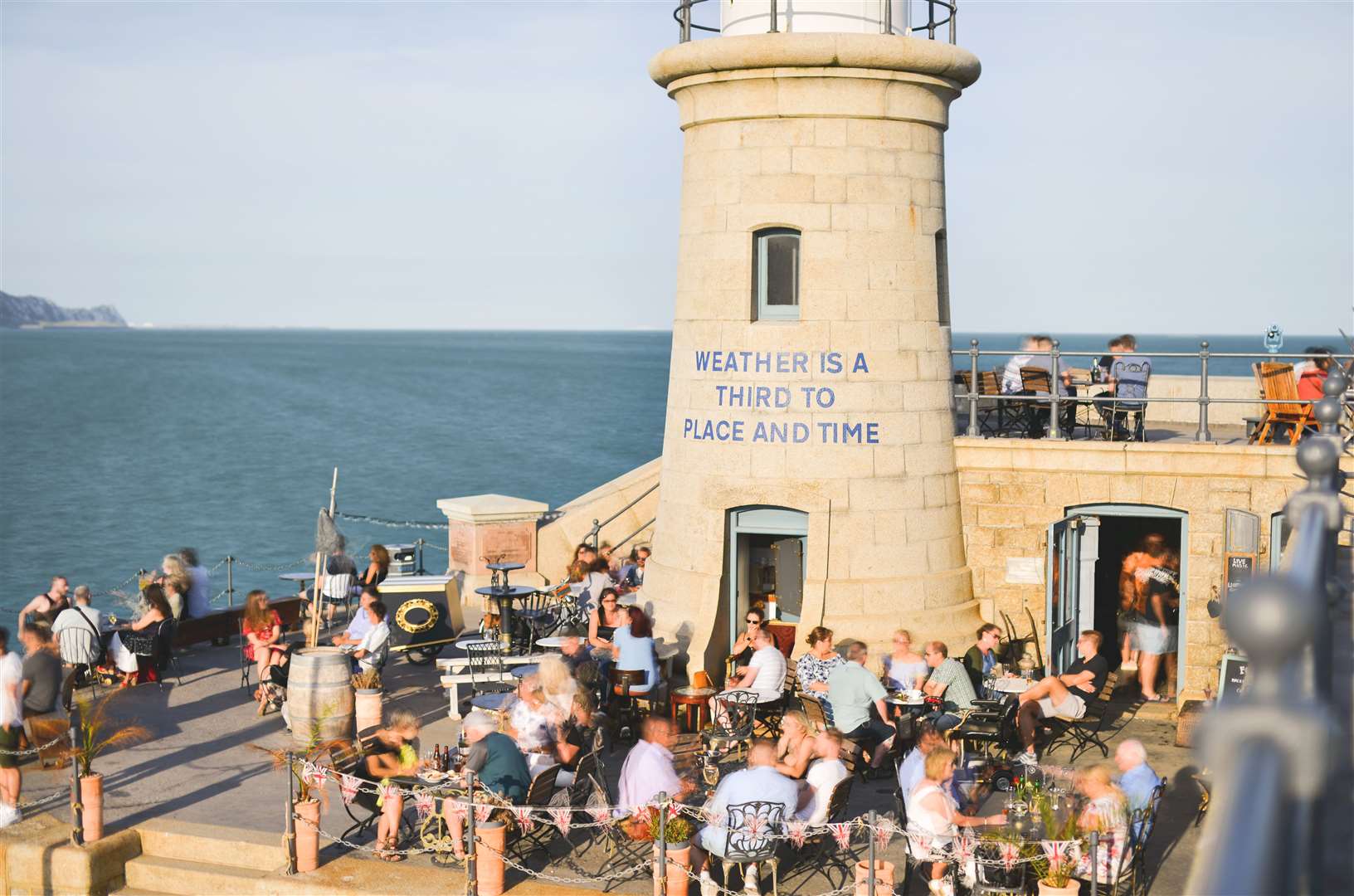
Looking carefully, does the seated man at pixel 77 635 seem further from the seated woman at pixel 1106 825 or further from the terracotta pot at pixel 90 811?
the seated woman at pixel 1106 825

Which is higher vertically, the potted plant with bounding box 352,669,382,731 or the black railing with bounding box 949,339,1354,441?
the black railing with bounding box 949,339,1354,441

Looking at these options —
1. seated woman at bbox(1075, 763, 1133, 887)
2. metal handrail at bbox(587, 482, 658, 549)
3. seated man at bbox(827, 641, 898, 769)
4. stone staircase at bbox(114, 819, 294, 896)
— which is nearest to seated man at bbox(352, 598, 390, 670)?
stone staircase at bbox(114, 819, 294, 896)

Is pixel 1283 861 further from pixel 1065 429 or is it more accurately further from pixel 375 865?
pixel 1065 429

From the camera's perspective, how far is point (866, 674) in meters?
13.8

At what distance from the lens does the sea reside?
60531 mm

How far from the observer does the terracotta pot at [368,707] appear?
15.2m

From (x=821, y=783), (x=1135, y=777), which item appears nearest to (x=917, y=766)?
(x=821, y=783)

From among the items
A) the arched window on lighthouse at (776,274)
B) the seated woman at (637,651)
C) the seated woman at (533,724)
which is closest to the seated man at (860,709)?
the seated woman at (637,651)

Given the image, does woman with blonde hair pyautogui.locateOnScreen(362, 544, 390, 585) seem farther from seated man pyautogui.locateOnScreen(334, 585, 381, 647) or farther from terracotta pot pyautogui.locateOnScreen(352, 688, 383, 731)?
terracotta pot pyautogui.locateOnScreen(352, 688, 383, 731)

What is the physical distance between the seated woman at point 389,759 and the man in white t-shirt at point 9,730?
10.4ft

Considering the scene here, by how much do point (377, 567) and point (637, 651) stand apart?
5.38m

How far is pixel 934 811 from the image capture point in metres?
10.6

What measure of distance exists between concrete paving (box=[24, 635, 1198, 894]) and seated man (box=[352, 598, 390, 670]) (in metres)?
0.77

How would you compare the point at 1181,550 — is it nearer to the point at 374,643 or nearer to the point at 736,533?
the point at 736,533
